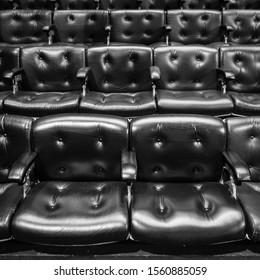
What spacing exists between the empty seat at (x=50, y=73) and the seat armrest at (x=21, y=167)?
782 mm

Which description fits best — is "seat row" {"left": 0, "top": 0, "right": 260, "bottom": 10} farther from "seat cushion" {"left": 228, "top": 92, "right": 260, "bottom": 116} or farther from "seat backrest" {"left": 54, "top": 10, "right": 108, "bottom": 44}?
"seat cushion" {"left": 228, "top": 92, "right": 260, "bottom": 116}

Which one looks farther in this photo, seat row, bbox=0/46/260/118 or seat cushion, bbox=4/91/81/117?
seat row, bbox=0/46/260/118

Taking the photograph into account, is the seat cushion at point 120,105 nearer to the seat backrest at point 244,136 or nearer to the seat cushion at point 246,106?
the seat cushion at point 246,106

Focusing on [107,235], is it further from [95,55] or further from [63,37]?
[63,37]

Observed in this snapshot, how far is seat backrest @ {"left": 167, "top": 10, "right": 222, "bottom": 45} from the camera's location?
2885mm

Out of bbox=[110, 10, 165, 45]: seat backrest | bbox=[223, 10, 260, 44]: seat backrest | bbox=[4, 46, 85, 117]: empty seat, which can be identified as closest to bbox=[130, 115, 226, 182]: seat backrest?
bbox=[4, 46, 85, 117]: empty seat

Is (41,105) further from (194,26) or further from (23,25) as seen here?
(194,26)

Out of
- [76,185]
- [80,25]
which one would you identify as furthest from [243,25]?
[76,185]

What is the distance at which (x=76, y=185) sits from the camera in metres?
1.45

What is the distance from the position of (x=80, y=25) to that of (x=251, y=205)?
232 cm

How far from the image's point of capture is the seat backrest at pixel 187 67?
88.3 inches

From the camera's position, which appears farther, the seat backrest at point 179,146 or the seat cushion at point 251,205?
the seat backrest at point 179,146

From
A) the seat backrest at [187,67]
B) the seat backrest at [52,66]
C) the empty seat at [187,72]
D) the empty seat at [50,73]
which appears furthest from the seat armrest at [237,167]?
the seat backrest at [52,66]

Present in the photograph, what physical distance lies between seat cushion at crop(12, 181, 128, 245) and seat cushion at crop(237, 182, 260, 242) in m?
0.48
